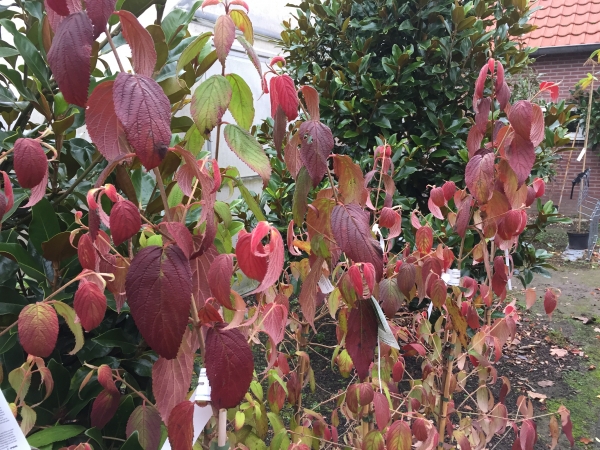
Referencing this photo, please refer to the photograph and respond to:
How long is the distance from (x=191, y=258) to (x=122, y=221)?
0.10 meters

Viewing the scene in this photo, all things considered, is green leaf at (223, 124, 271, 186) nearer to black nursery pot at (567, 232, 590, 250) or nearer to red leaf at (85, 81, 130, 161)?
red leaf at (85, 81, 130, 161)

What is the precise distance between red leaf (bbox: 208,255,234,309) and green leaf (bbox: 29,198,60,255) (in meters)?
0.56

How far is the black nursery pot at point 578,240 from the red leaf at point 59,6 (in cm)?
681

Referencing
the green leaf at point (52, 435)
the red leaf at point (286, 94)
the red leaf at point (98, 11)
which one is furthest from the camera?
the green leaf at point (52, 435)

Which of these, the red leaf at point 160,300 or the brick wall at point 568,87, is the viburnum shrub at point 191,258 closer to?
the red leaf at point 160,300

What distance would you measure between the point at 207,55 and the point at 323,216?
470mm

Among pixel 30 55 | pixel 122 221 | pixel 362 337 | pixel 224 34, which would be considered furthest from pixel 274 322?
pixel 30 55

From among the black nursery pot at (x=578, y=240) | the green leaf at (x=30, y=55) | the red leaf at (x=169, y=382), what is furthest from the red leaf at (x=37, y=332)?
the black nursery pot at (x=578, y=240)

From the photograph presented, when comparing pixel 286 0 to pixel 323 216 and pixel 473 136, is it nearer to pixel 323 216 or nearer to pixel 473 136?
pixel 473 136

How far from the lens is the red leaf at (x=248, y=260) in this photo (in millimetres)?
537

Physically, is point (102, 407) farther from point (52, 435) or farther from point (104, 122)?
point (104, 122)

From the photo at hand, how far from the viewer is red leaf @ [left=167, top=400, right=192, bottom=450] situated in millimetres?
561

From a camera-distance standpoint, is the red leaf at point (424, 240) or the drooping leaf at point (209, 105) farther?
the red leaf at point (424, 240)

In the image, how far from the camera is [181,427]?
22.2 inches
